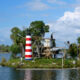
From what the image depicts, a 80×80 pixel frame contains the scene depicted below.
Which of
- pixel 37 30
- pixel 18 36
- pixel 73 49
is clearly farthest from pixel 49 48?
pixel 18 36

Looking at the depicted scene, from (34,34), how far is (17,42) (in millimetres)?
6186

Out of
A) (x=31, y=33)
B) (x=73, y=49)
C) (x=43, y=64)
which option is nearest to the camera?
(x=43, y=64)

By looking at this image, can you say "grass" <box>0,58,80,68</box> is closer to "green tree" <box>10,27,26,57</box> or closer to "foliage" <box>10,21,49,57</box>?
"foliage" <box>10,21,49,57</box>

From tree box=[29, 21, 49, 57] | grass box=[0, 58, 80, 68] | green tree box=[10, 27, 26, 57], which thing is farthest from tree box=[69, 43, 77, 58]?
grass box=[0, 58, 80, 68]

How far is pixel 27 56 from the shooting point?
69.9 m

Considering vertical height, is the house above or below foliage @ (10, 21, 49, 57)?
below

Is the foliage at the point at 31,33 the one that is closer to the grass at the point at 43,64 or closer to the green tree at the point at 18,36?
the green tree at the point at 18,36

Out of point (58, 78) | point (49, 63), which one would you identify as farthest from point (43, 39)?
point (58, 78)

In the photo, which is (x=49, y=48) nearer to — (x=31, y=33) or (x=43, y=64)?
(x=31, y=33)

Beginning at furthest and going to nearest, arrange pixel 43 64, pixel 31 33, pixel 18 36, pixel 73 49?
pixel 73 49
pixel 18 36
pixel 31 33
pixel 43 64

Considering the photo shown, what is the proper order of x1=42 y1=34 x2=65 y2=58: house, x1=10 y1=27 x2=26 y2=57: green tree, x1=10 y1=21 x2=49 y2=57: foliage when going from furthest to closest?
x1=10 y1=27 x2=26 y2=57: green tree < x1=10 y1=21 x2=49 y2=57: foliage < x1=42 y1=34 x2=65 y2=58: house

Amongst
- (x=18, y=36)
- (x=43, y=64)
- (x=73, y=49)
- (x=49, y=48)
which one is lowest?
(x=43, y=64)

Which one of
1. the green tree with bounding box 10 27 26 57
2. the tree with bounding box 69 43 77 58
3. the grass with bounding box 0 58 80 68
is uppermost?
the green tree with bounding box 10 27 26 57

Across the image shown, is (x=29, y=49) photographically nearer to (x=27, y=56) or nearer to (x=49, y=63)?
(x=27, y=56)
